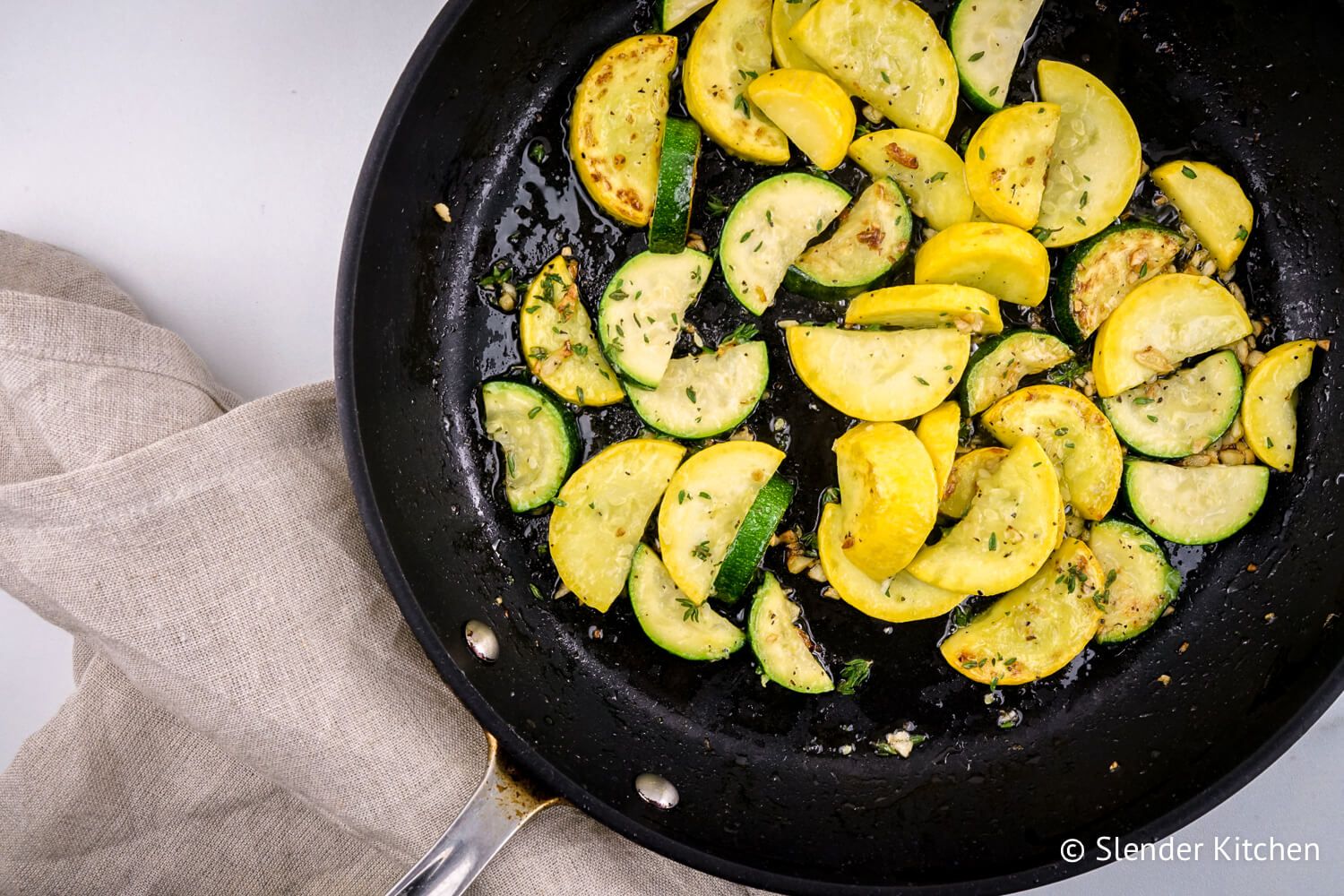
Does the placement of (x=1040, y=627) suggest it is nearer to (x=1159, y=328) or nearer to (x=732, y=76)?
(x=1159, y=328)

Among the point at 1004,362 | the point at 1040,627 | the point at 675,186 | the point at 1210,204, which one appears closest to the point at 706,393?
the point at 675,186

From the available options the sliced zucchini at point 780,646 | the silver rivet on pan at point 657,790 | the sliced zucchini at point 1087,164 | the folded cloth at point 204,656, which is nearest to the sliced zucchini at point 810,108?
the sliced zucchini at point 1087,164

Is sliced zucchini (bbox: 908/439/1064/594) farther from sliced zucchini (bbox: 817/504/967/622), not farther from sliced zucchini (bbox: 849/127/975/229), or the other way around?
sliced zucchini (bbox: 849/127/975/229)

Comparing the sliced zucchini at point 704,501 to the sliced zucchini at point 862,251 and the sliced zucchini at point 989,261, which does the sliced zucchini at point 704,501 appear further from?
the sliced zucchini at point 989,261

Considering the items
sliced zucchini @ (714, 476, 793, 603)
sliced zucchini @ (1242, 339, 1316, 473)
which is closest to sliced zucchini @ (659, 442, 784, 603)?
sliced zucchini @ (714, 476, 793, 603)

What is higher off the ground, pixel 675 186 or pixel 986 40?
pixel 986 40

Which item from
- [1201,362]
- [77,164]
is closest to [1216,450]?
[1201,362]
